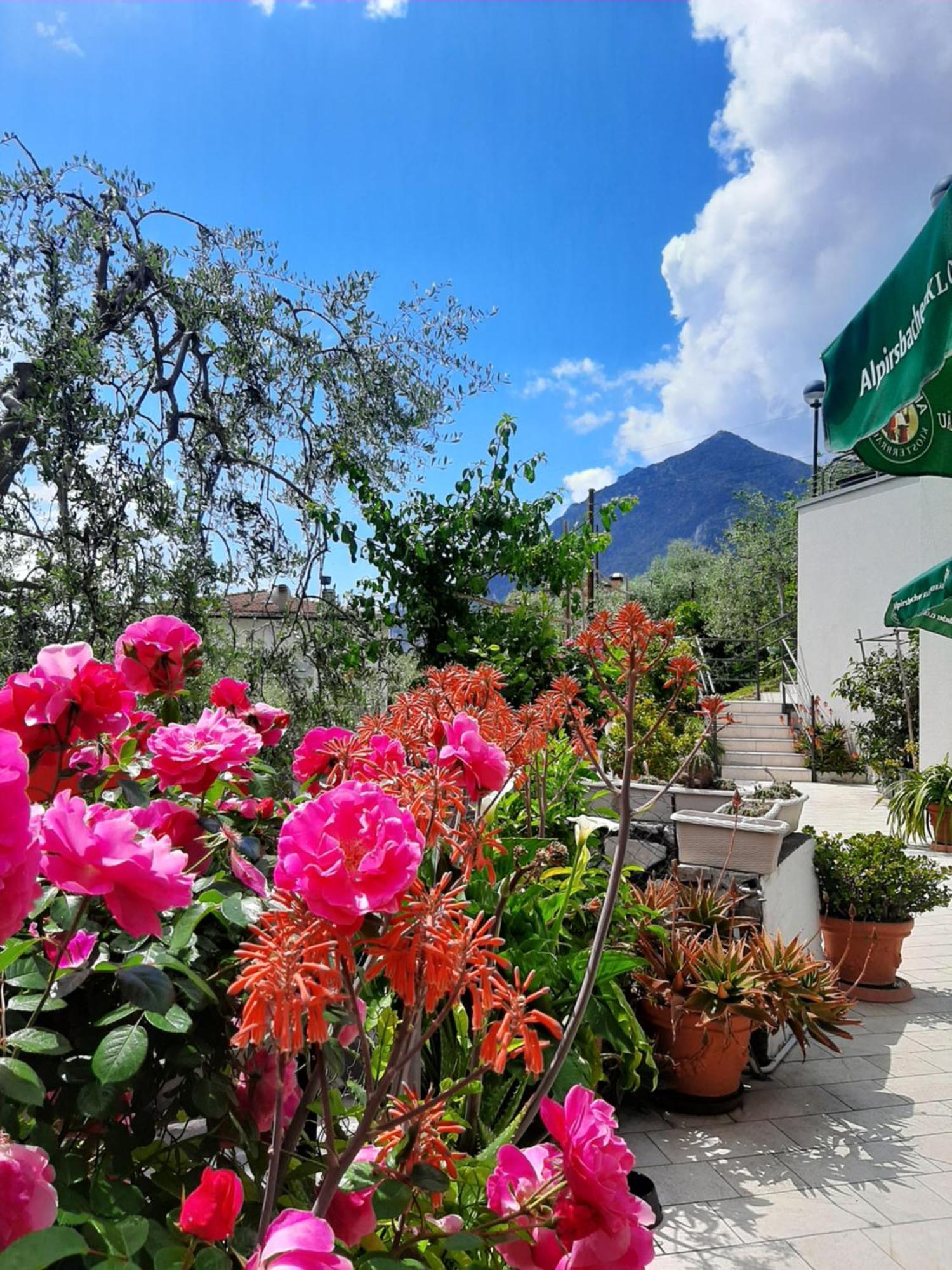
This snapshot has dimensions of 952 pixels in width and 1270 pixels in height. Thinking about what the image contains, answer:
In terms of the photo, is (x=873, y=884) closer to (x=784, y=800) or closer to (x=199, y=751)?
(x=784, y=800)

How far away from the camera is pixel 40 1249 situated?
0.50 meters

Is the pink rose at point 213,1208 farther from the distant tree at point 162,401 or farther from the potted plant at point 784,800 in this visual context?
the potted plant at point 784,800

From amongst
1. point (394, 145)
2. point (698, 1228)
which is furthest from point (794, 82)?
point (698, 1228)

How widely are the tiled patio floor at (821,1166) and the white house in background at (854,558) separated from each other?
248 inches

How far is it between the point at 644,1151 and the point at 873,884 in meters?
1.99

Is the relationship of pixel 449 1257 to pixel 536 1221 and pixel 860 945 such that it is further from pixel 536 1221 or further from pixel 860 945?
pixel 860 945

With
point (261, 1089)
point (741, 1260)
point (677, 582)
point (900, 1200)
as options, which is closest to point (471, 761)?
point (261, 1089)

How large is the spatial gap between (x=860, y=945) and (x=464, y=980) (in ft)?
12.9

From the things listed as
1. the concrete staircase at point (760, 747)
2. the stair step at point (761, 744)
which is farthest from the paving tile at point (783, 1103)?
the stair step at point (761, 744)

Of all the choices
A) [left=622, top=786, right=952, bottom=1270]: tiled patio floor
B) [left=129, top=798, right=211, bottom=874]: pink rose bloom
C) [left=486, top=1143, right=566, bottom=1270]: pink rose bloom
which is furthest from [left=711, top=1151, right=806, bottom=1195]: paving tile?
[left=129, top=798, right=211, bottom=874]: pink rose bloom

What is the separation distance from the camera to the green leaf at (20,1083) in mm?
604

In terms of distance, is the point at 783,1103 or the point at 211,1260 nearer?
the point at 211,1260

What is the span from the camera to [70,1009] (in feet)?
2.59

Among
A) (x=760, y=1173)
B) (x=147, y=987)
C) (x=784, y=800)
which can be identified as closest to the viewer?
(x=147, y=987)
